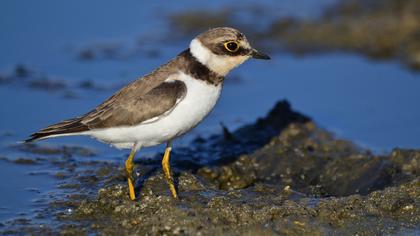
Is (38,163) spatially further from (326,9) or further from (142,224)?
(326,9)

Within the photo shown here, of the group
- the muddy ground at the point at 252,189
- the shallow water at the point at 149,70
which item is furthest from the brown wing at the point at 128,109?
the shallow water at the point at 149,70

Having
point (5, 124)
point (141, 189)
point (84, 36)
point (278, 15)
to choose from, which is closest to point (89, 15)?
point (84, 36)

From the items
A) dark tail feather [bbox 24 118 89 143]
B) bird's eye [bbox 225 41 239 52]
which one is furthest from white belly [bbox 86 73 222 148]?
bird's eye [bbox 225 41 239 52]

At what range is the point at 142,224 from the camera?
7.16 metres

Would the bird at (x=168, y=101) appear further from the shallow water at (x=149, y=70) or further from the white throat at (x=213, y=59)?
the shallow water at (x=149, y=70)

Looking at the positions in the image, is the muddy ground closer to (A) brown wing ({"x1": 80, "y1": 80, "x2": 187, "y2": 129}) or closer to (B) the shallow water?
(B) the shallow water

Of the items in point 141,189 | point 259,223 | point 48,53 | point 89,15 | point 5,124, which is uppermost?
point 89,15

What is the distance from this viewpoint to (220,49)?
25.1ft

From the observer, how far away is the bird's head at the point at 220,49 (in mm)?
7594

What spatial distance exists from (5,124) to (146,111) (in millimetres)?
3469

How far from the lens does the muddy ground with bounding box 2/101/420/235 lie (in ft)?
23.5

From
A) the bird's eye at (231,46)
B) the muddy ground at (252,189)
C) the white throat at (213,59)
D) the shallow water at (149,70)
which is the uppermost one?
the shallow water at (149,70)

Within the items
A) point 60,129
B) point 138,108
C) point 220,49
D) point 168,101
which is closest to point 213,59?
point 220,49

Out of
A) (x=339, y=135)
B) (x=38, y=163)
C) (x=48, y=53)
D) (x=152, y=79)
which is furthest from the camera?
(x=48, y=53)
